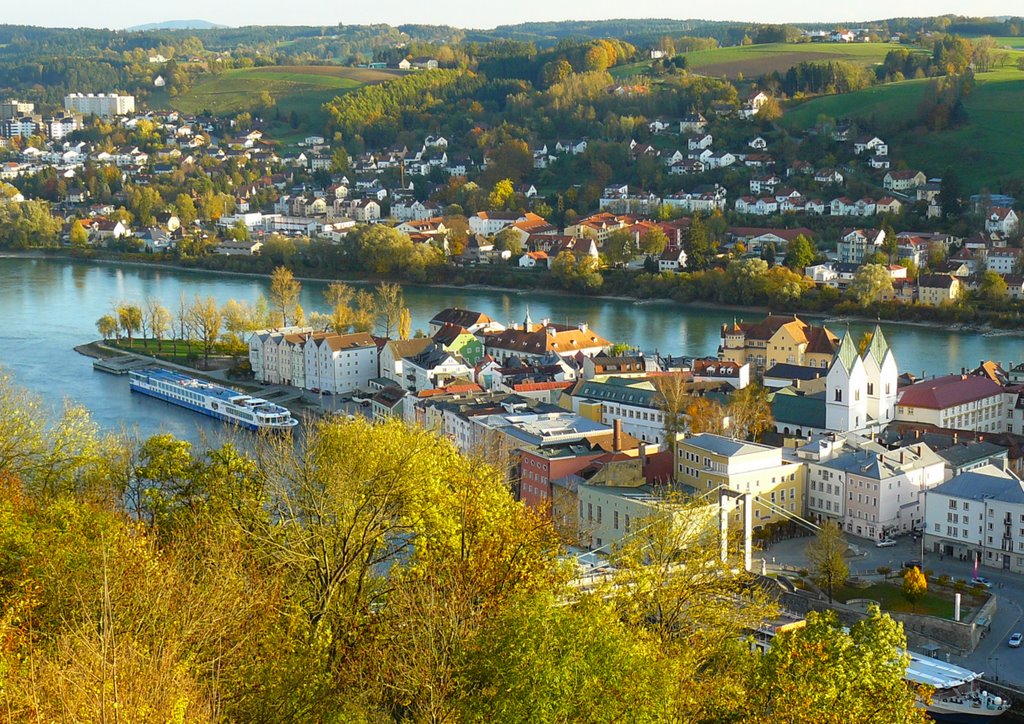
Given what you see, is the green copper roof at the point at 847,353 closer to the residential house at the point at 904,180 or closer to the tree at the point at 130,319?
the tree at the point at 130,319

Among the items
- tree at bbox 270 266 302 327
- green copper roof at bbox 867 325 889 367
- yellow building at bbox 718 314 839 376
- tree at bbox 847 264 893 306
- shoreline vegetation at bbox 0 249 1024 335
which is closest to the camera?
green copper roof at bbox 867 325 889 367

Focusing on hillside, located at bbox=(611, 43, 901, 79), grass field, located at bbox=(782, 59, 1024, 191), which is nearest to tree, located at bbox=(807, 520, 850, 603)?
grass field, located at bbox=(782, 59, 1024, 191)

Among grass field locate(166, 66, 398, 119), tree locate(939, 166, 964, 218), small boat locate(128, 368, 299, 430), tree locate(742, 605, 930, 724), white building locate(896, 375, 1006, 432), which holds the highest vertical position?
grass field locate(166, 66, 398, 119)

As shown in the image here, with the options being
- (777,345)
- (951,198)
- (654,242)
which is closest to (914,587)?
(777,345)

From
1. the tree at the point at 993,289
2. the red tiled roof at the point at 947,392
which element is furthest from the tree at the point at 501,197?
the red tiled roof at the point at 947,392

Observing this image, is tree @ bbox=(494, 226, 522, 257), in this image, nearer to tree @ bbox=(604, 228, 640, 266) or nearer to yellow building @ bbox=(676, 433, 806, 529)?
tree @ bbox=(604, 228, 640, 266)
